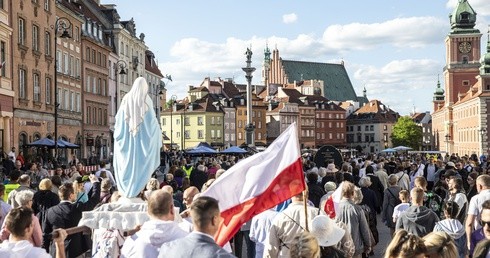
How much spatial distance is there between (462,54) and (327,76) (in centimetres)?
5172

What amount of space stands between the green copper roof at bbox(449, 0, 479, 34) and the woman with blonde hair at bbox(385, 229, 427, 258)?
129 m

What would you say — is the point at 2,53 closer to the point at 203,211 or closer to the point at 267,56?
the point at 203,211

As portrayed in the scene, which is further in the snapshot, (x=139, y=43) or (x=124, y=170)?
(x=139, y=43)

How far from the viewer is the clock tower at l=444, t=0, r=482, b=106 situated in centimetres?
12575

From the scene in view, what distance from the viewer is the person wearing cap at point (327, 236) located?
690cm

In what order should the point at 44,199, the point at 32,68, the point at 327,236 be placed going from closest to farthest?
1. the point at 327,236
2. the point at 44,199
3. the point at 32,68

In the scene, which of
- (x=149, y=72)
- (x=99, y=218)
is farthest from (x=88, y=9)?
(x=99, y=218)

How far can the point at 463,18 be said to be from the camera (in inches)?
5089

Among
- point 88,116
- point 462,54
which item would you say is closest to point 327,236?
point 88,116

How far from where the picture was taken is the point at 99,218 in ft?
27.7

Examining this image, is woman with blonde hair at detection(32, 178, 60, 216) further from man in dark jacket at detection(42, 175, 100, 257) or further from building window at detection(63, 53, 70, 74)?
building window at detection(63, 53, 70, 74)

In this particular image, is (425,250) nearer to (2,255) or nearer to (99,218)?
(2,255)

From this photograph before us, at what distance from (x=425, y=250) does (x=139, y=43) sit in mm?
71338

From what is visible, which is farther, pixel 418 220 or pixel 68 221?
pixel 68 221
